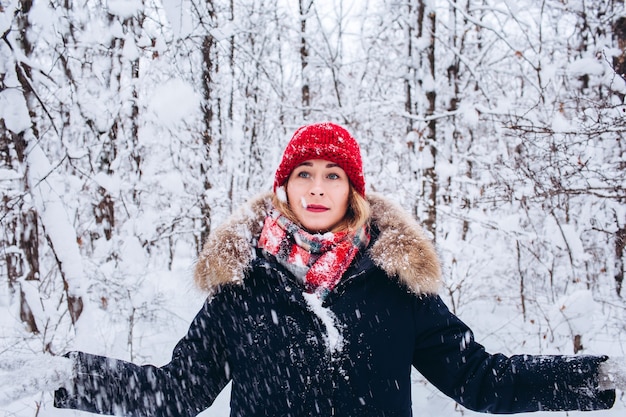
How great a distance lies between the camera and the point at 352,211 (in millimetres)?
1894

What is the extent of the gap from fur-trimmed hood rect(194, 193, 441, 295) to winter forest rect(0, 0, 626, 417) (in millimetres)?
145

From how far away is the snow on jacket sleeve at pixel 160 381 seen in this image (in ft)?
4.58

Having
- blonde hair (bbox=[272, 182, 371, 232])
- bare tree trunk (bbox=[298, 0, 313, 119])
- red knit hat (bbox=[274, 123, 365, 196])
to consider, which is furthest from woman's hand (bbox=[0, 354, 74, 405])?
bare tree trunk (bbox=[298, 0, 313, 119])

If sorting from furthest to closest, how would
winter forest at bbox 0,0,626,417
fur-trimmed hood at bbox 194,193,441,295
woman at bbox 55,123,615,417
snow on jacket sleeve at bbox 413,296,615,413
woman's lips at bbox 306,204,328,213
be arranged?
1. winter forest at bbox 0,0,626,417
2. woman's lips at bbox 306,204,328,213
3. fur-trimmed hood at bbox 194,193,441,295
4. woman at bbox 55,123,615,417
5. snow on jacket sleeve at bbox 413,296,615,413

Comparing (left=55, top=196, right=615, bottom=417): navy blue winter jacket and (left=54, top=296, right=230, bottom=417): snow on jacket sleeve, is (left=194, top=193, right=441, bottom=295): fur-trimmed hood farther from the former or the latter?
(left=54, top=296, right=230, bottom=417): snow on jacket sleeve

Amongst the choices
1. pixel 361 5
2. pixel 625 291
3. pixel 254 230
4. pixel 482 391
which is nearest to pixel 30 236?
pixel 254 230

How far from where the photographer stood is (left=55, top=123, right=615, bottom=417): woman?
4.73ft

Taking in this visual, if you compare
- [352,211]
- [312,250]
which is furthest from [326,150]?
[312,250]

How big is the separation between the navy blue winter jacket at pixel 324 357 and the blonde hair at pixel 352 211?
0.40 ft

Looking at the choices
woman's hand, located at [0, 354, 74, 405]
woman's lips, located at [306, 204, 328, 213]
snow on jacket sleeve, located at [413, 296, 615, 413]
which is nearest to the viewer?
woman's hand, located at [0, 354, 74, 405]

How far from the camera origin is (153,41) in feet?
11.2

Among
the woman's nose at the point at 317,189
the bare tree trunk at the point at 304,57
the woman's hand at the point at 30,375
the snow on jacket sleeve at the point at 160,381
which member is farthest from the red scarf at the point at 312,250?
the bare tree trunk at the point at 304,57

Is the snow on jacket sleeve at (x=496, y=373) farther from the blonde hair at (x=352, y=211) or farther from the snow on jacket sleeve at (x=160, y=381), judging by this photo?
the snow on jacket sleeve at (x=160, y=381)

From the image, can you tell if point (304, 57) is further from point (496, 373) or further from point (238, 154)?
point (496, 373)
